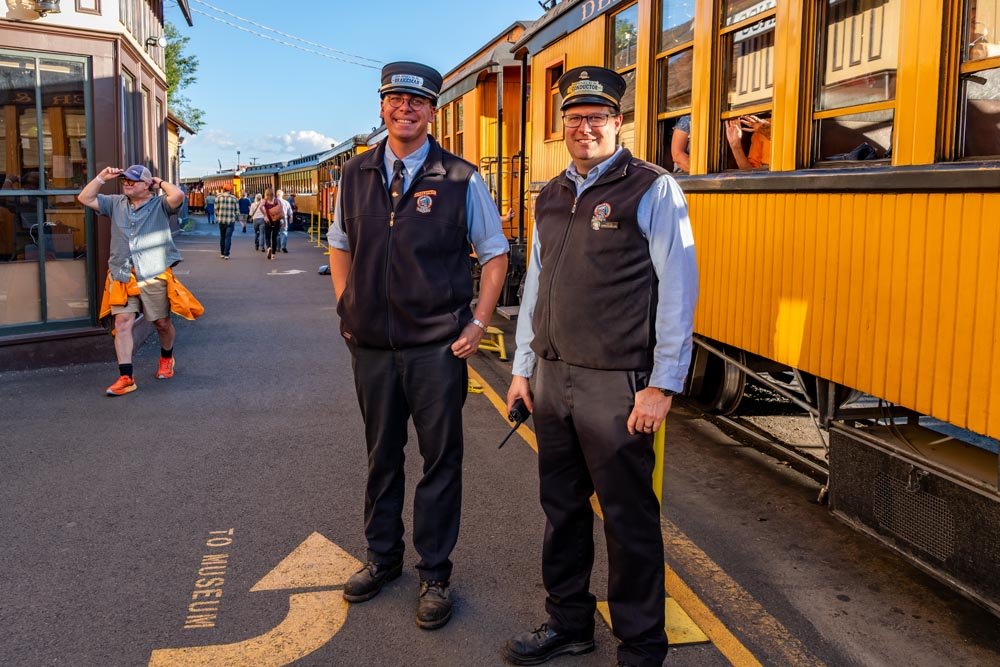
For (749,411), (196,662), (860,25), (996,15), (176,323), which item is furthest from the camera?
(176,323)

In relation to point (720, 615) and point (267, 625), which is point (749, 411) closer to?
point (720, 615)

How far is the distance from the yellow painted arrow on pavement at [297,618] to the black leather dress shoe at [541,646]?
0.71 meters

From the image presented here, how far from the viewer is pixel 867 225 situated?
414 centimetres

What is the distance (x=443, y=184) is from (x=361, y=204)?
1.09 feet

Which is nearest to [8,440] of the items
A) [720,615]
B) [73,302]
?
[73,302]

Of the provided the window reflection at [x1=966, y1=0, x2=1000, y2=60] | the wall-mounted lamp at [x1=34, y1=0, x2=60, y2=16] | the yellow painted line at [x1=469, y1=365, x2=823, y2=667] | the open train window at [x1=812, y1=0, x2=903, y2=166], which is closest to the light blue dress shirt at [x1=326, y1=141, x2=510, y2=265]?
the yellow painted line at [x1=469, y1=365, x2=823, y2=667]

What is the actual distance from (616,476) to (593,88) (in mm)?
1269

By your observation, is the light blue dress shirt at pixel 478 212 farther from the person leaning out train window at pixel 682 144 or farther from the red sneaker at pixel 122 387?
the red sneaker at pixel 122 387

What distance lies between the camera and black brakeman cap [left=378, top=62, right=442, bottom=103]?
11.6 ft

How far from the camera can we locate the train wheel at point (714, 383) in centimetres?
665

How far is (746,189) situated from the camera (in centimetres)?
528

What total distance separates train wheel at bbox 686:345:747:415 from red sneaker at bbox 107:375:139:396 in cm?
441

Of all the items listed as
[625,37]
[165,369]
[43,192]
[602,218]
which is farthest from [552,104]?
[602,218]

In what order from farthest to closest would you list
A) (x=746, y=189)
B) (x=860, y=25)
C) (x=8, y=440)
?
(x=8, y=440)
(x=746, y=189)
(x=860, y=25)
